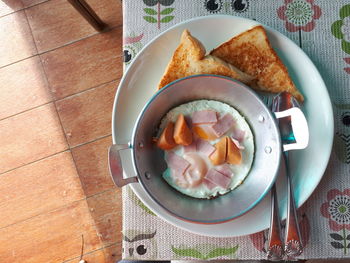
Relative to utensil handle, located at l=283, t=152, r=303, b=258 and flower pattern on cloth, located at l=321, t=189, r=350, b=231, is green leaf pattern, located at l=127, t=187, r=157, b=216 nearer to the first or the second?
utensil handle, located at l=283, t=152, r=303, b=258

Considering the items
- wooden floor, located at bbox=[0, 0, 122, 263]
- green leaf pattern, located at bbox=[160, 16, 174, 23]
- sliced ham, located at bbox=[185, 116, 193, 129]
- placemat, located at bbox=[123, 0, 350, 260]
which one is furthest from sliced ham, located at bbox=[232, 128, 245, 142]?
wooden floor, located at bbox=[0, 0, 122, 263]

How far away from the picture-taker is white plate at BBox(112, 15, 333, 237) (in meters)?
0.77

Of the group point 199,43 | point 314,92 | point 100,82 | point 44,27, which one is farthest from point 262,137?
point 44,27

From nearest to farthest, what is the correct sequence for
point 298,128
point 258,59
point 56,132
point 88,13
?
point 298,128, point 258,59, point 88,13, point 56,132

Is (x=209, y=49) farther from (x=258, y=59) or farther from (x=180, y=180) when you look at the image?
(x=180, y=180)

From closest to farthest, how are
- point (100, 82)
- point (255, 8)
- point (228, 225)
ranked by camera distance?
1. point (228, 225)
2. point (255, 8)
3. point (100, 82)

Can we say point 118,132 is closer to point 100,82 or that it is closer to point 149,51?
point 149,51

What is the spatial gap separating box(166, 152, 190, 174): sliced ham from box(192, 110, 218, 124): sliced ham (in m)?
0.09

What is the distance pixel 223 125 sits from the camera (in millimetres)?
812

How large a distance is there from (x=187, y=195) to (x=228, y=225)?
12 centimetres

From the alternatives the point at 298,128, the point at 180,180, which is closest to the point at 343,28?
the point at 298,128

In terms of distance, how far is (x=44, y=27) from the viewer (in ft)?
4.65

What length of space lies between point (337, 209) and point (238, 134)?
291mm

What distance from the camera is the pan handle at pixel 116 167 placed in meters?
0.70
